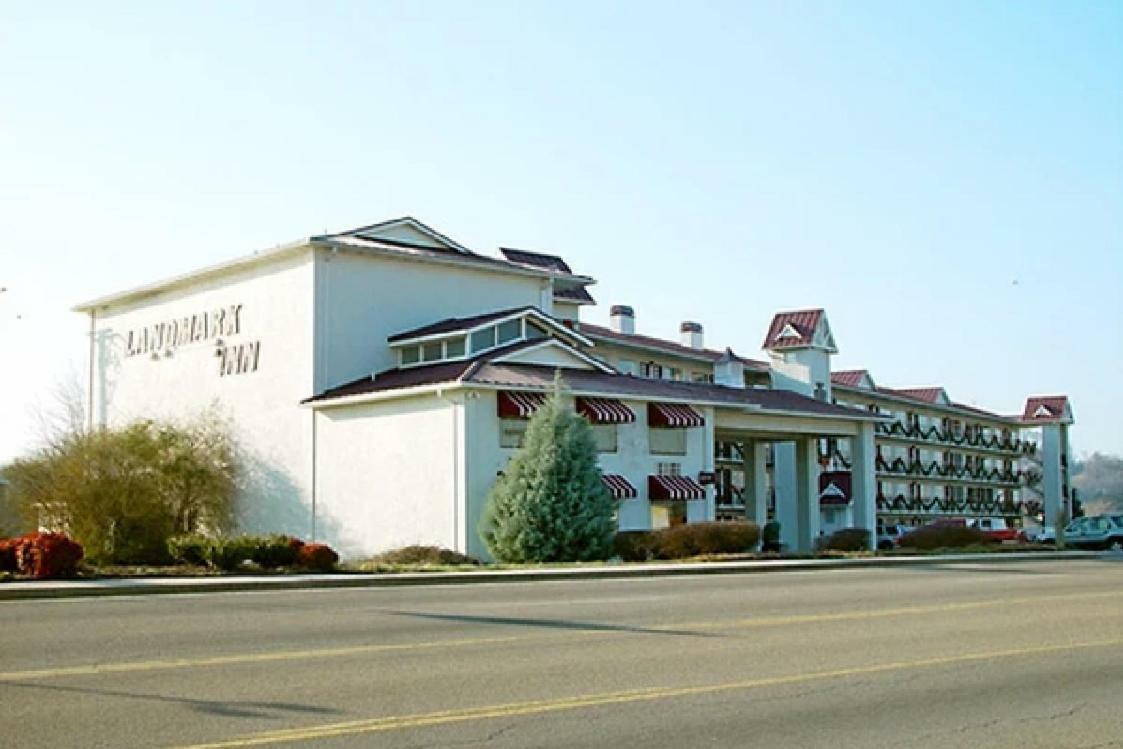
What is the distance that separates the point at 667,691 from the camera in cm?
1057

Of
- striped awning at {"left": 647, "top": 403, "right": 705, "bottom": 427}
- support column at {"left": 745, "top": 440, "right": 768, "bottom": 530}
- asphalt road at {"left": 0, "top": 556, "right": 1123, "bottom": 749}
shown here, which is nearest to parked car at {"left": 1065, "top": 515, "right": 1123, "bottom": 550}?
support column at {"left": 745, "top": 440, "right": 768, "bottom": 530}

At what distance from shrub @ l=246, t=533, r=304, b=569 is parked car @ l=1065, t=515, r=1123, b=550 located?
1325 inches

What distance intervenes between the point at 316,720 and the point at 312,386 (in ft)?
113

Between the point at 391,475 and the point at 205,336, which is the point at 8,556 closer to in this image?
the point at 391,475

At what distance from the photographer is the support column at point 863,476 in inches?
2016

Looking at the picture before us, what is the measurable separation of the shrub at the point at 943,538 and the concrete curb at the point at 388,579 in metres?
9.77

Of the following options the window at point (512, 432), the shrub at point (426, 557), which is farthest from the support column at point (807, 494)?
the shrub at point (426, 557)

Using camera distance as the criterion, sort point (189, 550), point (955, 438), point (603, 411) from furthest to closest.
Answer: point (955, 438) < point (603, 411) < point (189, 550)

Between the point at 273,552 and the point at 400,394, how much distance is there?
36.8ft

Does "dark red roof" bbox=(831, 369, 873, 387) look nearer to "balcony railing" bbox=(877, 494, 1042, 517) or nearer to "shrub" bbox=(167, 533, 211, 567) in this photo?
"balcony railing" bbox=(877, 494, 1042, 517)

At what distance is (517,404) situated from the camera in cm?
3800

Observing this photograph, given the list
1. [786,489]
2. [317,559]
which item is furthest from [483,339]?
[786,489]

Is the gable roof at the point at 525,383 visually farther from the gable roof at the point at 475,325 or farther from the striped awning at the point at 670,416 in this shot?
the gable roof at the point at 475,325

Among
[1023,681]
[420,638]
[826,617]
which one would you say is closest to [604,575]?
[826,617]
